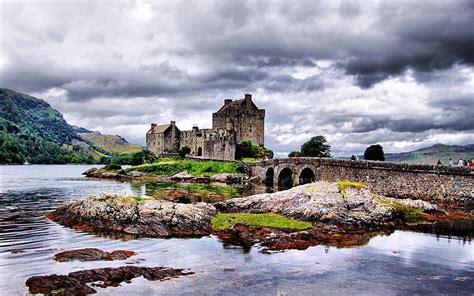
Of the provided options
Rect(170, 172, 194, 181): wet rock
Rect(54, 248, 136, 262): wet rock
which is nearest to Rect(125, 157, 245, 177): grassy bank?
Rect(170, 172, 194, 181): wet rock

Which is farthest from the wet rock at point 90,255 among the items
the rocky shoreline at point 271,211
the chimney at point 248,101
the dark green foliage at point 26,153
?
the dark green foliage at point 26,153

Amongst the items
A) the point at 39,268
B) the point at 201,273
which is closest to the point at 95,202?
the point at 39,268

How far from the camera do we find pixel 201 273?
582 inches

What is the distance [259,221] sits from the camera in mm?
24297

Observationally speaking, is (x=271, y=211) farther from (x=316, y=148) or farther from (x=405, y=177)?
(x=316, y=148)

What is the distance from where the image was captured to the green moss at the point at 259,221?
75.9 ft

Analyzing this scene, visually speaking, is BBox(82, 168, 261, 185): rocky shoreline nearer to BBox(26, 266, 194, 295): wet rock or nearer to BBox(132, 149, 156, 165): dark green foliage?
BBox(132, 149, 156, 165): dark green foliage

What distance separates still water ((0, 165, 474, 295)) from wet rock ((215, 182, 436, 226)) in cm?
301

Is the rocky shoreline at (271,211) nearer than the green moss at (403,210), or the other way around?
the rocky shoreline at (271,211)

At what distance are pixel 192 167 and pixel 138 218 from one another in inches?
2048

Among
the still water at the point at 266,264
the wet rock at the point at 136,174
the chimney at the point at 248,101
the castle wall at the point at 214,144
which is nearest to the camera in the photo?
the still water at the point at 266,264

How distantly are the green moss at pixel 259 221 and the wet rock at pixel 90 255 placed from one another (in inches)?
273

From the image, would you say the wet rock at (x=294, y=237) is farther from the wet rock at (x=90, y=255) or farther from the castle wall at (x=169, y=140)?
the castle wall at (x=169, y=140)

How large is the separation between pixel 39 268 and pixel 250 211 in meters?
15.3
